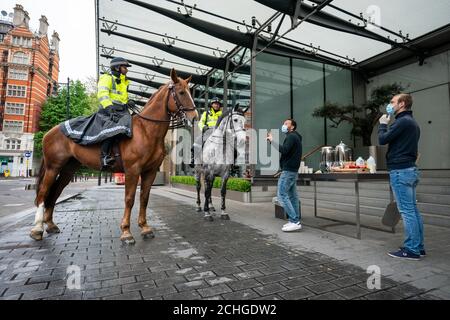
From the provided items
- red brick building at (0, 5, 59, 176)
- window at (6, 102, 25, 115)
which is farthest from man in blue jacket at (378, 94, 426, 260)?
window at (6, 102, 25, 115)

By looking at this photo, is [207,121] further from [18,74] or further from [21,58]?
[21,58]

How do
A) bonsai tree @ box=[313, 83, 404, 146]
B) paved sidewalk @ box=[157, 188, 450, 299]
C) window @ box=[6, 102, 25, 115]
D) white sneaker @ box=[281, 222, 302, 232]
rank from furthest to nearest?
window @ box=[6, 102, 25, 115]
bonsai tree @ box=[313, 83, 404, 146]
white sneaker @ box=[281, 222, 302, 232]
paved sidewalk @ box=[157, 188, 450, 299]

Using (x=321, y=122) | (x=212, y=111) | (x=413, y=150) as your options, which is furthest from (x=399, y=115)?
(x=321, y=122)

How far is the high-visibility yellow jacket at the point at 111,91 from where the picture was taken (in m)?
3.89

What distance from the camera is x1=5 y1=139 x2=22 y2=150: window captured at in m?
44.5

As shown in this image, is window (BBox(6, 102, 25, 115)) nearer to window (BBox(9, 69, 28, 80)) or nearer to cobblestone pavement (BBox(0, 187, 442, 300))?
window (BBox(9, 69, 28, 80))

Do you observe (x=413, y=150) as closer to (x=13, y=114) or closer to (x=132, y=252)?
(x=132, y=252)

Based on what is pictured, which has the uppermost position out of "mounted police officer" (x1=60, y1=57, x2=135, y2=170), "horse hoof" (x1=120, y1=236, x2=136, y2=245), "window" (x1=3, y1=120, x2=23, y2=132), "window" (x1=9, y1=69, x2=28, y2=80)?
"window" (x1=9, y1=69, x2=28, y2=80)

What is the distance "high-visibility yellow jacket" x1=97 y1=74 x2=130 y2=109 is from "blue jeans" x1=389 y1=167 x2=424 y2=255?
4.40 m

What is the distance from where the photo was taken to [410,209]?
311 cm

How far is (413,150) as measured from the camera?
3.13 m

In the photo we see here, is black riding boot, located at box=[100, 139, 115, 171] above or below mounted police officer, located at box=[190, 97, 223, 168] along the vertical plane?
below

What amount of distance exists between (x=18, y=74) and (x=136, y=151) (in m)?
60.2

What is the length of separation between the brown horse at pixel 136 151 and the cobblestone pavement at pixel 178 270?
44 cm
